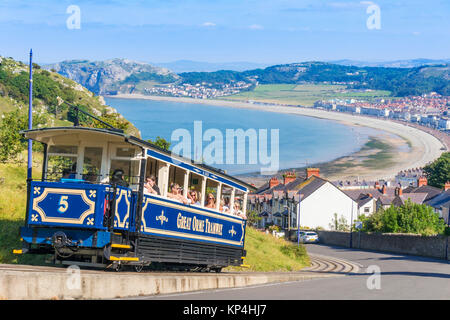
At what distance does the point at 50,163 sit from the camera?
1812cm

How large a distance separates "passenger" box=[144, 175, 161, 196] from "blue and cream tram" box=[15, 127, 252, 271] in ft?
0.37

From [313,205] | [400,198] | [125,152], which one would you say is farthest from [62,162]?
[400,198]

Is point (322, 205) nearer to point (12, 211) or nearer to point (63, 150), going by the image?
point (12, 211)

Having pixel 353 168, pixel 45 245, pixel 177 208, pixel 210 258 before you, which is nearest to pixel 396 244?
pixel 210 258

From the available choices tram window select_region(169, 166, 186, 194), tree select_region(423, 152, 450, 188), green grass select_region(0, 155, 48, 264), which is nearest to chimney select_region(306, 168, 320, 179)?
tree select_region(423, 152, 450, 188)

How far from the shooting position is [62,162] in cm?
1811

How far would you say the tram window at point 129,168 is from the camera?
1756 centimetres

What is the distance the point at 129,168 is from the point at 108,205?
1.45m

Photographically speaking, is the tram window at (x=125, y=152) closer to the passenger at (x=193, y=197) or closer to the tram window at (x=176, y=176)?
the tram window at (x=176, y=176)

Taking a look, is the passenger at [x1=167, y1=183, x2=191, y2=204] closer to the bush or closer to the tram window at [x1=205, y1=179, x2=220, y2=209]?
the tram window at [x1=205, y1=179, x2=220, y2=209]

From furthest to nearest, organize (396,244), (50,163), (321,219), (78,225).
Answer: (321,219) → (396,244) → (50,163) → (78,225)
